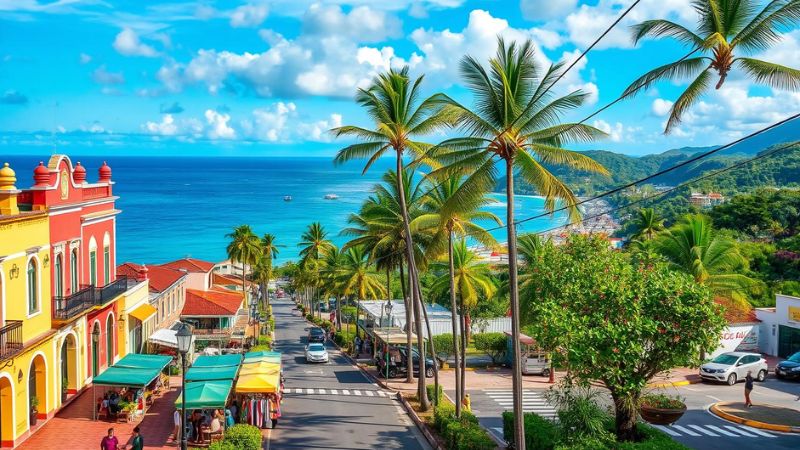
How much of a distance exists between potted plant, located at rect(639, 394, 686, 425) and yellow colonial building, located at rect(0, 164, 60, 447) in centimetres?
1696

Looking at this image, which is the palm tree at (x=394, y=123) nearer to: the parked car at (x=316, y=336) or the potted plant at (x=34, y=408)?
the potted plant at (x=34, y=408)

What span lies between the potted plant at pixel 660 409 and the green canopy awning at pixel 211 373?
44.5 ft

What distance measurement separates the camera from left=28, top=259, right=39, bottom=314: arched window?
22.1 meters

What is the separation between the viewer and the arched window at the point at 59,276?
80.0 ft

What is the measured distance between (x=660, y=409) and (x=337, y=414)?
43.7ft

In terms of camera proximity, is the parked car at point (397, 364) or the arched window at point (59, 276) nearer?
the arched window at point (59, 276)

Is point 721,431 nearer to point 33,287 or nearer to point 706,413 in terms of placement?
point 706,413

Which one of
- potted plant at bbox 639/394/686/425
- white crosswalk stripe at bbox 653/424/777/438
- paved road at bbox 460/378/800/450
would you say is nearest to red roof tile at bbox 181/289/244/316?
paved road at bbox 460/378/800/450

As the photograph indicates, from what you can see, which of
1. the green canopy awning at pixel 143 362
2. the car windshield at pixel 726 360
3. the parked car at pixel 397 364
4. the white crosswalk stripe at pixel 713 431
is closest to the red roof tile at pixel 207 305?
the parked car at pixel 397 364

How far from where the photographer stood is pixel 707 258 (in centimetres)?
3638

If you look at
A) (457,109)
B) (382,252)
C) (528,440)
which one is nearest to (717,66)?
(457,109)

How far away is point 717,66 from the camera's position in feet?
59.5

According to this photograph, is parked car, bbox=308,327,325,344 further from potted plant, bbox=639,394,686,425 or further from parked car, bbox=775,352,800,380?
potted plant, bbox=639,394,686,425

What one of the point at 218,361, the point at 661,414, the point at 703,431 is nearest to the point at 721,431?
the point at 703,431
